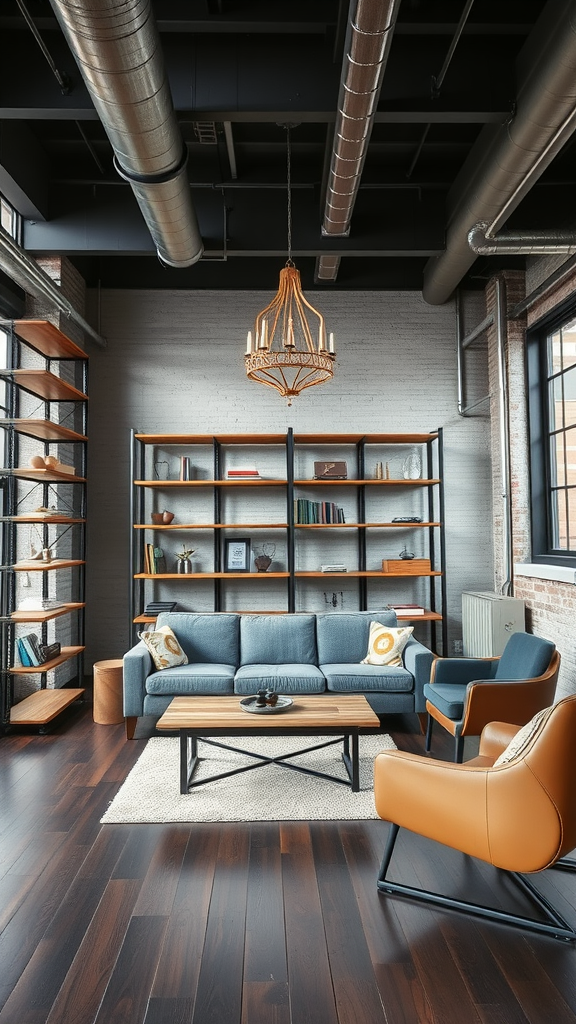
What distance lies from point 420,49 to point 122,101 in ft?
5.78

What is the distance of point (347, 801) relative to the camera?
3.73 m

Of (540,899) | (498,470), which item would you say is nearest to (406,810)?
(540,899)

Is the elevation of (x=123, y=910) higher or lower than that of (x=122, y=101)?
lower

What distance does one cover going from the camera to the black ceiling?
3.76 metres

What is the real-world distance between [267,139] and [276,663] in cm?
392

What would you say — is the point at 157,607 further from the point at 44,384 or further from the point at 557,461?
the point at 557,461

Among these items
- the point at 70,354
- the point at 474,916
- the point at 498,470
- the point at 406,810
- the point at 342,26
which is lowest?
the point at 474,916

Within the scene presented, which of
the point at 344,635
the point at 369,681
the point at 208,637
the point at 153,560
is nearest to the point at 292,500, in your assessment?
the point at 153,560

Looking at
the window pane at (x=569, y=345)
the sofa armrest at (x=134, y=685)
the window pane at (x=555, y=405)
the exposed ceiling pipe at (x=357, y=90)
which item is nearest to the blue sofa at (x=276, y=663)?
the sofa armrest at (x=134, y=685)

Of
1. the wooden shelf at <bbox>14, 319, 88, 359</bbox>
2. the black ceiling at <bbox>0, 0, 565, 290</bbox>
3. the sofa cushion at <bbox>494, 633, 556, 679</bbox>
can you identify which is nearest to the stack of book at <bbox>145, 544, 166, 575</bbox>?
the wooden shelf at <bbox>14, 319, 88, 359</bbox>

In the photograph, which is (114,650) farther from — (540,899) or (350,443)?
(540,899)

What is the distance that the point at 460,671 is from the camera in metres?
4.61

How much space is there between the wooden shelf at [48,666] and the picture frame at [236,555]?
1.62 meters

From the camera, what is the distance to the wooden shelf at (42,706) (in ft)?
16.5
